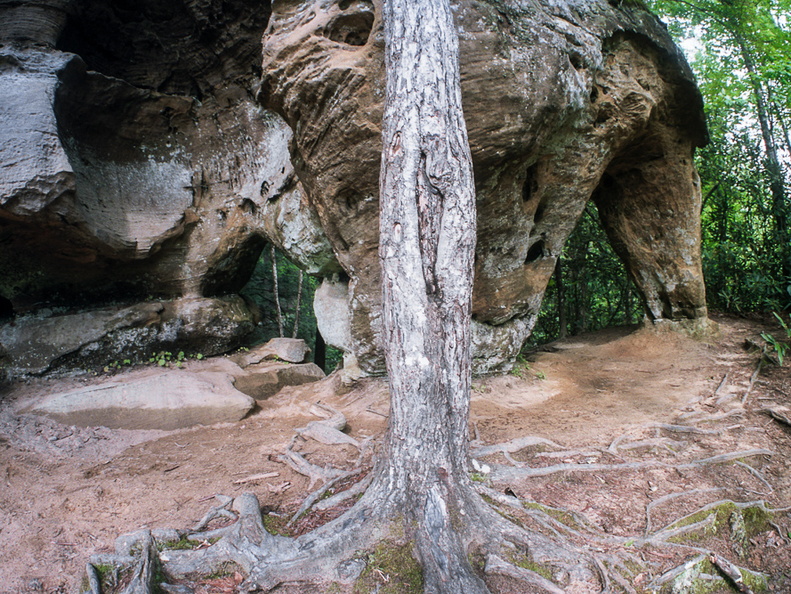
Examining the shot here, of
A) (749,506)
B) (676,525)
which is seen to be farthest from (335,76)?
(749,506)

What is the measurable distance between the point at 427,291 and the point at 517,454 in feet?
6.21

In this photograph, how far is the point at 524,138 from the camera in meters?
4.38

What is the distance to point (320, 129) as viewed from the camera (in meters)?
4.45

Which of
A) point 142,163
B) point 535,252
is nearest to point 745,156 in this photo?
point 535,252

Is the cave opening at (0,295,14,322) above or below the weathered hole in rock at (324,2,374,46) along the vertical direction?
below

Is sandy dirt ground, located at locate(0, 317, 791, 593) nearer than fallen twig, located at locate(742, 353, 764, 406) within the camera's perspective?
Yes

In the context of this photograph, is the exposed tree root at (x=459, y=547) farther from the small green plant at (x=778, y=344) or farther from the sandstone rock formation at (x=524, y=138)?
the small green plant at (x=778, y=344)

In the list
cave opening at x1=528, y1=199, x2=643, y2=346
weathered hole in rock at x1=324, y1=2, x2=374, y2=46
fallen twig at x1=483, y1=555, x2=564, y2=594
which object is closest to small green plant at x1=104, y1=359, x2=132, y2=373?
weathered hole in rock at x1=324, y1=2, x2=374, y2=46

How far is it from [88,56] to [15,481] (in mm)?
6048

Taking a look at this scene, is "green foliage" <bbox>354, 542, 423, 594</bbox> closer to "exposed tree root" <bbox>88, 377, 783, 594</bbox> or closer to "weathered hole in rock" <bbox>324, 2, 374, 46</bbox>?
"exposed tree root" <bbox>88, 377, 783, 594</bbox>

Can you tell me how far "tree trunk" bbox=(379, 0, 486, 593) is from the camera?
7.83ft

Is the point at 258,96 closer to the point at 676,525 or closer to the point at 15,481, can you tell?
the point at 15,481

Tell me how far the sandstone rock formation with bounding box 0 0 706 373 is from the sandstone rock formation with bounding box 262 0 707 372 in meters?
0.02

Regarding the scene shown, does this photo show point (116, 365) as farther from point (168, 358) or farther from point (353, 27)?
point (353, 27)
